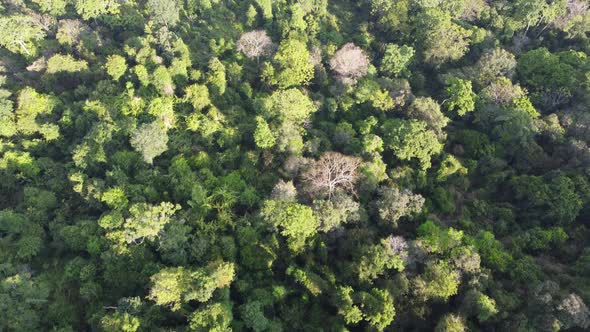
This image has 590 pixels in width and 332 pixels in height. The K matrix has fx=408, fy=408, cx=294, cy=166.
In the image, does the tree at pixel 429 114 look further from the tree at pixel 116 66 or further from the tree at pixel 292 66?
the tree at pixel 116 66

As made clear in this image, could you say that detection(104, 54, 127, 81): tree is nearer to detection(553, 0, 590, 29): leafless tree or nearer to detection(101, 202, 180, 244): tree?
detection(101, 202, 180, 244): tree

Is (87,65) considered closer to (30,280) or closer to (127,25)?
(127,25)

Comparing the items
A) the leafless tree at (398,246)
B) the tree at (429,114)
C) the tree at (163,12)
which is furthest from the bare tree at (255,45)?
the leafless tree at (398,246)

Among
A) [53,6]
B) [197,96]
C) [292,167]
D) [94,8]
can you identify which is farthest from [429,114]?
[53,6]

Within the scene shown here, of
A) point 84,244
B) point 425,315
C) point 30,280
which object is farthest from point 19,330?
point 425,315

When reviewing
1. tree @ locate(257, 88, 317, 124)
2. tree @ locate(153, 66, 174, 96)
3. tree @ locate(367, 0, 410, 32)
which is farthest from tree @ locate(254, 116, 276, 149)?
tree @ locate(367, 0, 410, 32)

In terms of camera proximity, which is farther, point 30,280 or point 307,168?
point 307,168

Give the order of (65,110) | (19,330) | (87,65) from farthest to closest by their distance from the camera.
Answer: (87,65)
(65,110)
(19,330)
